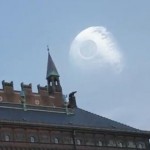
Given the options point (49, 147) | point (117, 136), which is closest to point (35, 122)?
point (49, 147)

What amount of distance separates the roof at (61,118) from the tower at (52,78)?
467 cm

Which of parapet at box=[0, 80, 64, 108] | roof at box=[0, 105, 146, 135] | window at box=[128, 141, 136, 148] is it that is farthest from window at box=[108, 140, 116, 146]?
parapet at box=[0, 80, 64, 108]

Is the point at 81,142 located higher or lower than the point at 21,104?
lower

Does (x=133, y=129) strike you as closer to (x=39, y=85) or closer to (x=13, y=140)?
(x=39, y=85)

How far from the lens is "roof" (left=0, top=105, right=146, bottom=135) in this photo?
234ft

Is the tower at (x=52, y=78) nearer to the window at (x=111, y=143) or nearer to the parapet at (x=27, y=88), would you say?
the parapet at (x=27, y=88)

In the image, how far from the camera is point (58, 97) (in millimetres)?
82375

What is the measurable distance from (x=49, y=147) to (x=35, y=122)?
12.5 feet

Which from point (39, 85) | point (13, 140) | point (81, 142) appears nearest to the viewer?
point (13, 140)

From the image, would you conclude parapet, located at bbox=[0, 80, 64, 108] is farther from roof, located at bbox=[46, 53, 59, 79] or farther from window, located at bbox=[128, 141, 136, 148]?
window, located at bbox=[128, 141, 136, 148]

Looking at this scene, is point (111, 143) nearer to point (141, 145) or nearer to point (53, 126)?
point (141, 145)

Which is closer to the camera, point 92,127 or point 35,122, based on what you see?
point 35,122

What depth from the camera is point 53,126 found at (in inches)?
2820

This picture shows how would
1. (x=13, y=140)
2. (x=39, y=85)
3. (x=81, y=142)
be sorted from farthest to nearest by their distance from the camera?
1. (x=39, y=85)
2. (x=81, y=142)
3. (x=13, y=140)
